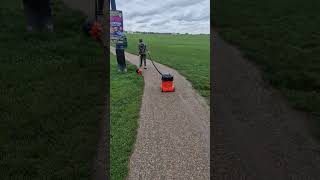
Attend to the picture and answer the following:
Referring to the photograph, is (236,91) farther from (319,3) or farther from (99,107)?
(319,3)

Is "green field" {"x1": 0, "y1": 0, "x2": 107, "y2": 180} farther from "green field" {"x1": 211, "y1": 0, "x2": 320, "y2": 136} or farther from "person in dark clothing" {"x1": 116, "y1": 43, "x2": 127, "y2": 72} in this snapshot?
"green field" {"x1": 211, "y1": 0, "x2": 320, "y2": 136}

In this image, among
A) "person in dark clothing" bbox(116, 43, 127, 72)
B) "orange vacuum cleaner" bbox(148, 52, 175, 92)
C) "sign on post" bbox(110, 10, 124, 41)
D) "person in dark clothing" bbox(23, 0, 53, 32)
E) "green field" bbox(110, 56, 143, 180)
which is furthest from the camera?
"person in dark clothing" bbox(23, 0, 53, 32)

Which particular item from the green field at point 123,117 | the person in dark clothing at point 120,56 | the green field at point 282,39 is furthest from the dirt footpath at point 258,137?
the person in dark clothing at point 120,56

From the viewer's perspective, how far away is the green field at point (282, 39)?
51.1 ft

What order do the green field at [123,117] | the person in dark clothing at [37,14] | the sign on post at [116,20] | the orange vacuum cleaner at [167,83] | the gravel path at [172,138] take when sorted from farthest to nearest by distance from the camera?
the person in dark clothing at [37,14], the sign on post at [116,20], the orange vacuum cleaner at [167,83], the green field at [123,117], the gravel path at [172,138]

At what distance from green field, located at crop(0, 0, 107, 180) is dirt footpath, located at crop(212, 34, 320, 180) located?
3944 millimetres

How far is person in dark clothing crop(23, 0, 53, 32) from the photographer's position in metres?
22.8

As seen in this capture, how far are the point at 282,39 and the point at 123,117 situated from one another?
54.8ft

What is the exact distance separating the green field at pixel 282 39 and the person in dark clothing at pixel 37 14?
1374cm

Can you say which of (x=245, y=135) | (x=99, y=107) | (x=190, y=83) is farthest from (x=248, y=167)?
(x=190, y=83)

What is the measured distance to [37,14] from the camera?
23.1 meters

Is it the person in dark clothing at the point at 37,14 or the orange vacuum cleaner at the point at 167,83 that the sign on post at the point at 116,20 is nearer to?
the orange vacuum cleaner at the point at 167,83

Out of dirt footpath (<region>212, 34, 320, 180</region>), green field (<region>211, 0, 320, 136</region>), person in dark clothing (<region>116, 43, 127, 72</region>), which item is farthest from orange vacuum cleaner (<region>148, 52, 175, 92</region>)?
person in dark clothing (<region>116, 43, 127, 72</region>)

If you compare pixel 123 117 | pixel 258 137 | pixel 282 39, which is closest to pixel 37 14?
pixel 123 117
